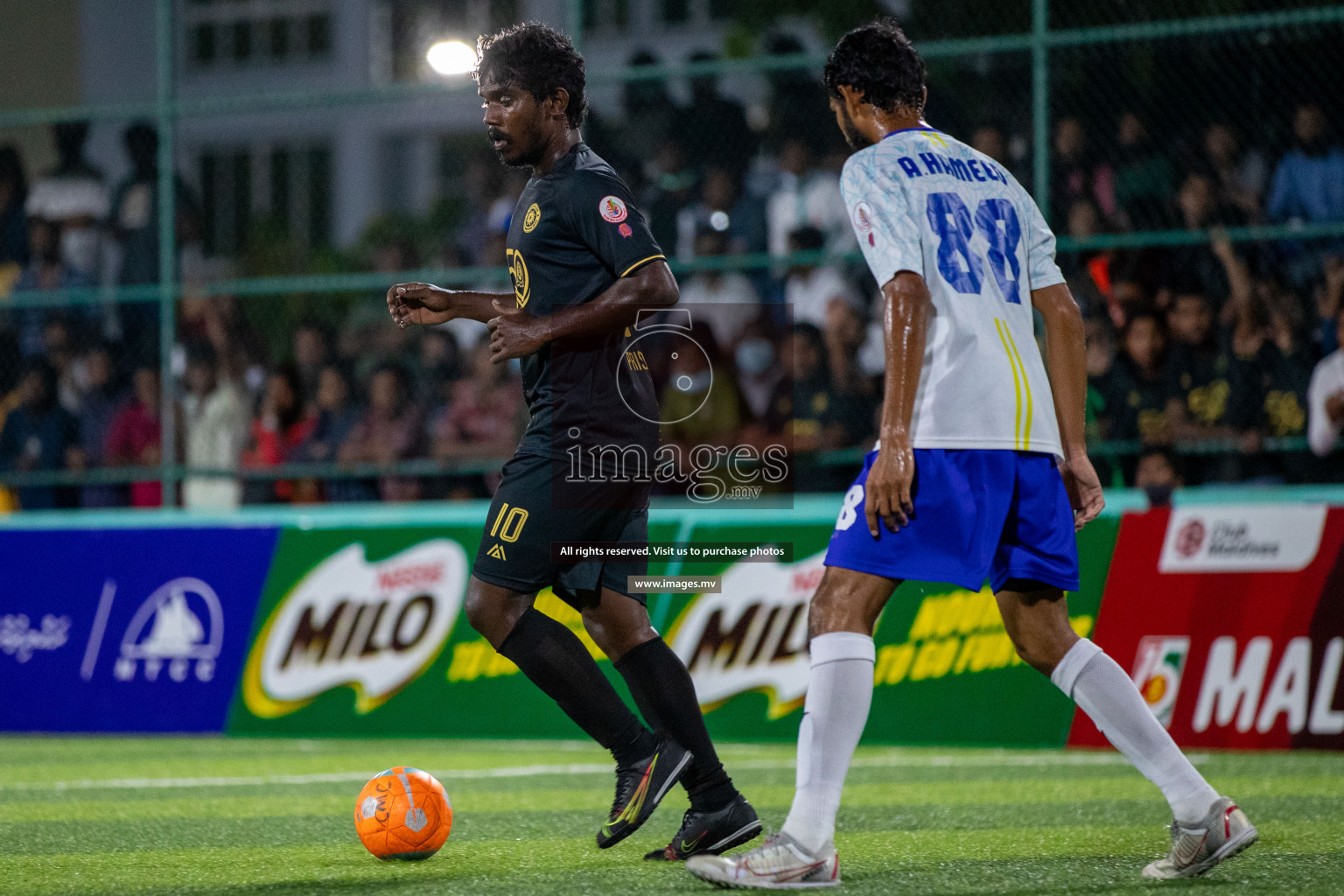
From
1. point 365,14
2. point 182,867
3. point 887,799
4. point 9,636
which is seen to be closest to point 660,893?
point 182,867

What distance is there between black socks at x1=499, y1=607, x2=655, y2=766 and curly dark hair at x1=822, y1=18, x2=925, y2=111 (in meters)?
1.70

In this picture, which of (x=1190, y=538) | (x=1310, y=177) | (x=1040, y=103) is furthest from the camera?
(x=1040, y=103)

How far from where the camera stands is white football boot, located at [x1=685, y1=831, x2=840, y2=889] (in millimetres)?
3885

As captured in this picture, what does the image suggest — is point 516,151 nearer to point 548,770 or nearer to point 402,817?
point 402,817

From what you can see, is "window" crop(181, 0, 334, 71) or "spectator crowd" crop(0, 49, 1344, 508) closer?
"spectator crowd" crop(0, 49, 1344, 508)

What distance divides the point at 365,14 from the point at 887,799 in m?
27.9

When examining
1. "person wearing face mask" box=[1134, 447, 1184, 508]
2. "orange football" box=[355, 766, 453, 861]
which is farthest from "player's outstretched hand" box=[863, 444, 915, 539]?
"person wearing face mask" box=[1134, 447, 1184, 508]

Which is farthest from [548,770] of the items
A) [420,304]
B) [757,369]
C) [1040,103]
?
[1040,103]

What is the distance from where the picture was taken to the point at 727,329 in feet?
32.7

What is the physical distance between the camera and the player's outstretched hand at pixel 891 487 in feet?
12.7

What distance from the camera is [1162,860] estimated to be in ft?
13.9

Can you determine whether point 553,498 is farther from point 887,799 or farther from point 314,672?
point 314,672

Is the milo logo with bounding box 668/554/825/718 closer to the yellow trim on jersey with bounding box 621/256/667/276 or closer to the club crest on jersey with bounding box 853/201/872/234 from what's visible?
the yellow trim on jersey with bounding box 621/256/667/276

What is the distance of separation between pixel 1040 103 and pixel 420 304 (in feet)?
17.6
